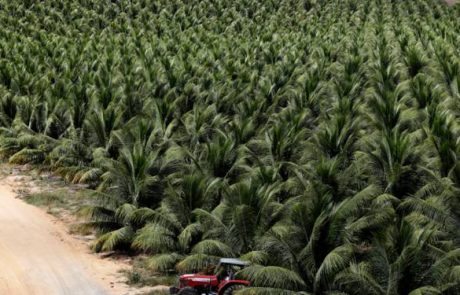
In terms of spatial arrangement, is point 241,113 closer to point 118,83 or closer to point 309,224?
point 118,83

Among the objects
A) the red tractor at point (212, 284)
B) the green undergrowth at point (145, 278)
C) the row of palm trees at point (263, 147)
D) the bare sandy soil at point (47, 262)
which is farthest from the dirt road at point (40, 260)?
the red tractor at point (212, 284)

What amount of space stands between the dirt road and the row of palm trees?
46.1 inches

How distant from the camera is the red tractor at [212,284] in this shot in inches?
719

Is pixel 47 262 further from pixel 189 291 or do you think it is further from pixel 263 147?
pixel 263 147

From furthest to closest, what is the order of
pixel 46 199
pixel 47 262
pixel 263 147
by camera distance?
1. pixel 46 199
2. pixel 263 147
3. pixel 47 262

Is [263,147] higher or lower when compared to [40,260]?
higher

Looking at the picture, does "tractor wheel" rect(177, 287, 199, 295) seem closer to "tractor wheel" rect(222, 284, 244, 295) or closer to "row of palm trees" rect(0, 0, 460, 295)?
"tractor wheel" rect(222, 284, 244, 295)

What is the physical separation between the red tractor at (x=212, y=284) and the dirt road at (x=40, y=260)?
3.35 m

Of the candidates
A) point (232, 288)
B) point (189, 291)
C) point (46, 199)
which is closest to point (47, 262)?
point (189, 291)

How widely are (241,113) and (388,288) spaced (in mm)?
18185

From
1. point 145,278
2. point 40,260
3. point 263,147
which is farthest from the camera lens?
point 263,147

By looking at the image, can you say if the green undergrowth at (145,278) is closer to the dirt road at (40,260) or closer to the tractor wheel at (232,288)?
the dirt road at (40,260)

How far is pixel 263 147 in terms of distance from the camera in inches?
1130

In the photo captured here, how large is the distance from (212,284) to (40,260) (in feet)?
23.1
